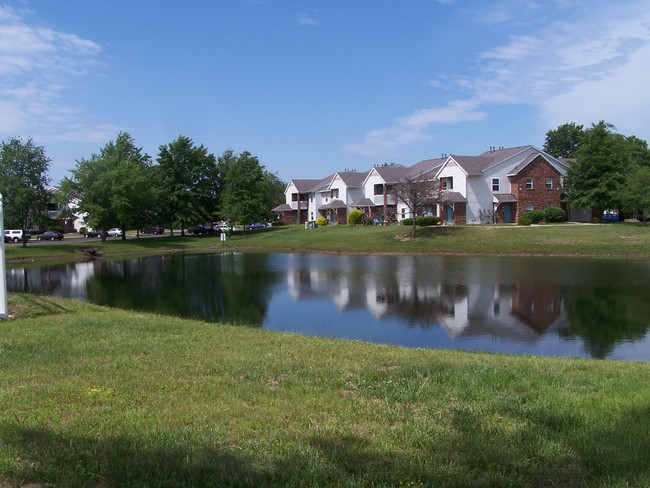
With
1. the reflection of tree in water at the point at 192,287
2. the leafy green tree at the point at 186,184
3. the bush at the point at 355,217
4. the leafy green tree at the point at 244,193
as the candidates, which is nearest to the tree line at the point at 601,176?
the bush at the point at 355,217

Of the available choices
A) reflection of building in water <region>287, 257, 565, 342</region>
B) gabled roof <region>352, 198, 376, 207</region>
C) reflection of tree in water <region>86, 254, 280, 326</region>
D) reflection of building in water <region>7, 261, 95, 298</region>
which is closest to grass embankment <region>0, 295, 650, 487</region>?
reflection of building in water <region>287, 257, 565, 342</region>

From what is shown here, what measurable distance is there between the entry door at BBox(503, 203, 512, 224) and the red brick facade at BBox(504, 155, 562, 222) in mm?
269

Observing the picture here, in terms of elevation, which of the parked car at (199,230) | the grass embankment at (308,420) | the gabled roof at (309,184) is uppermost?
the gabled roof at (309,184)

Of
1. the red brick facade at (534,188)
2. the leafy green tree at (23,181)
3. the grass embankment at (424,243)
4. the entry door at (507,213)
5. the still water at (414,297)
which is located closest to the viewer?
the still water at (414,297)

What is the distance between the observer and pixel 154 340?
418 inches

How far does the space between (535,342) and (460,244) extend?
31.3 metres

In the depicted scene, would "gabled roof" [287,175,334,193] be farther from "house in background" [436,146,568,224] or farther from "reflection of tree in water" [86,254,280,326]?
"reflection of tree in water" [86,254,280,326]

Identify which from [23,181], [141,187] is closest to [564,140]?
[141,187]

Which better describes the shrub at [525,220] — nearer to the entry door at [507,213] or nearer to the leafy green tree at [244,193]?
the entry door at [507,213]

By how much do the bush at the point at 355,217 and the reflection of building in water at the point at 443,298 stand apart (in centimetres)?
3257

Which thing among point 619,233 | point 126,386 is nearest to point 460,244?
point 619,233

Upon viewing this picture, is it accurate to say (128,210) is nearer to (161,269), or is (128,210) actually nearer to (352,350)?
(161,269)

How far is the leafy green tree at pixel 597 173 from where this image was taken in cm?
5484

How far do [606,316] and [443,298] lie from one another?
6.46 metres
